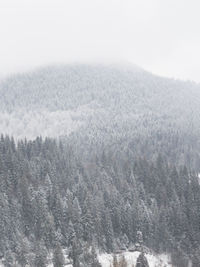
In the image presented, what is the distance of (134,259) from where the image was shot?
4230 inches

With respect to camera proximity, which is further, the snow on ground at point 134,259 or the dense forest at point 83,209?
the dense forest at point 83,209

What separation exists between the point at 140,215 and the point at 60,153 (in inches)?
1819

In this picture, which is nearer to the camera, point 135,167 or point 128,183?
point 128,183

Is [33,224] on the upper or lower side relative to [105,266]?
upper

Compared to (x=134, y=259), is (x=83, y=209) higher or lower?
higher

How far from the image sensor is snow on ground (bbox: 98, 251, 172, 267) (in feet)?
343

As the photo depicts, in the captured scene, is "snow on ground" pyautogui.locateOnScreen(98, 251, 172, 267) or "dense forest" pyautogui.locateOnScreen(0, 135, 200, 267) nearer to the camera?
"snow on ground" pyautogui.locateOnScreen(98, 251, 172, 267)

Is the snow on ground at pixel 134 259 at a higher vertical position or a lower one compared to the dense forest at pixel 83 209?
lower

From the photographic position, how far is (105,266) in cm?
10175

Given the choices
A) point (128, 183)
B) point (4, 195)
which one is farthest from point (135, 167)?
point (4, 195)

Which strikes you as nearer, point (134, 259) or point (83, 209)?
point (134, 259)

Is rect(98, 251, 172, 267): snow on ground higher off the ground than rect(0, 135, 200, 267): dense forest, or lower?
lower

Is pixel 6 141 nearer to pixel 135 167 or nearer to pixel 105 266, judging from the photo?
pixel 135 167

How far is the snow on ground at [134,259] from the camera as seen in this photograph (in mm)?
104562
